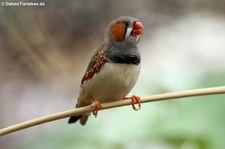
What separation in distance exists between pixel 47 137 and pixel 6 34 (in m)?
0.91

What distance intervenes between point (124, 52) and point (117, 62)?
44mm

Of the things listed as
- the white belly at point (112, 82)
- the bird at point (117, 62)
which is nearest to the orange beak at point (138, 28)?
the bird at point (117, 62)

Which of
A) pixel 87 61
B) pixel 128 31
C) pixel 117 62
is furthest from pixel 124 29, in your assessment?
pixel 87 61

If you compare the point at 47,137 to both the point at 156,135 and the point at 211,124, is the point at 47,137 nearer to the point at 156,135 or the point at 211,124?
the point at 156,135

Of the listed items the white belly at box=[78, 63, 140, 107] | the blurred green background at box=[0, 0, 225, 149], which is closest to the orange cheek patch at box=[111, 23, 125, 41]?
the white belly at box=[78, 63, 140, 107]

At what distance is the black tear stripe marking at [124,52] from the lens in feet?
5.60

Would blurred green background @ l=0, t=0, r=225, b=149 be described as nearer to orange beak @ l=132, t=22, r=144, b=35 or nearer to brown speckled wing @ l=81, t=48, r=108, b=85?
brown speckled wing @ l=81, t=48, r=108, b=85

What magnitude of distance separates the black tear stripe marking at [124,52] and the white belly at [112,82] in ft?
0.06

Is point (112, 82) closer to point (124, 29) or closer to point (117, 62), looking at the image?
point (117, 62)

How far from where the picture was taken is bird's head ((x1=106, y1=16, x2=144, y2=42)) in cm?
167

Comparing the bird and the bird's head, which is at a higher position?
the bird's head

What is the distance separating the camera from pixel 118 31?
175 cm

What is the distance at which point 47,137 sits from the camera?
2.34m

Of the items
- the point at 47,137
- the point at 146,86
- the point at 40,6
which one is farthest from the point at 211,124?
the point at 40,6
